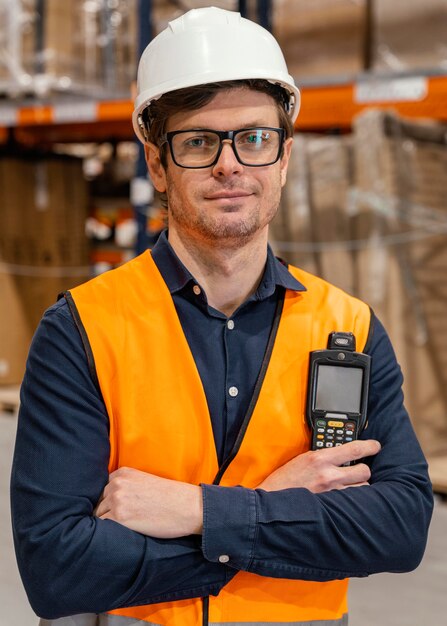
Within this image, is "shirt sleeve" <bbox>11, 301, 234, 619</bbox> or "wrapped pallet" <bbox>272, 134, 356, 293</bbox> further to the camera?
"wrapped pallet" <bbox>272, 134, 356, 293</bbox>

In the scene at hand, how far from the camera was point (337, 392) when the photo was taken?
5.08 feet

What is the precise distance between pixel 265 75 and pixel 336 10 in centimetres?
361

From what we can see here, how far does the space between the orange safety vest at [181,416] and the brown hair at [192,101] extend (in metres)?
0.27

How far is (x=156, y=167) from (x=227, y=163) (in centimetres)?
21

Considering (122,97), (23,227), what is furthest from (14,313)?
(122,97)

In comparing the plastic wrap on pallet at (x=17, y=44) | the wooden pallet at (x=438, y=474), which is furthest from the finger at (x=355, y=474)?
the plastic wrap on pallet at (x=17, y=44)

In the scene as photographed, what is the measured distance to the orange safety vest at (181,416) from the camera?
1484 mm

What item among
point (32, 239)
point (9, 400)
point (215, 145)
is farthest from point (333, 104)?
point (215, 145)

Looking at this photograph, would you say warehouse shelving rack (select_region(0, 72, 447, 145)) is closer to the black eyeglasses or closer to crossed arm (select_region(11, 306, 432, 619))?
the black eyeglasses

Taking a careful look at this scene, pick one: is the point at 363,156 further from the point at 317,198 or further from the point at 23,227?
the point at 23,227

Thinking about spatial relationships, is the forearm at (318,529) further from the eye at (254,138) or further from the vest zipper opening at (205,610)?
the eye at (254,138)

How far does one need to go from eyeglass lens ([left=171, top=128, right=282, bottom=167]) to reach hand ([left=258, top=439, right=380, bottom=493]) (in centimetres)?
51

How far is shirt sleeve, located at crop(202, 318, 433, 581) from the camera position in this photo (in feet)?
4.64

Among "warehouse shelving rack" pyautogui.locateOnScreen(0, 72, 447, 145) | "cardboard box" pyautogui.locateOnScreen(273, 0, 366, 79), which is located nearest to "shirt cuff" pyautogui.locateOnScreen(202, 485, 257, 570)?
"warehouse shelving rack" pyautogui.locateOnScreen(0, 72, 447, 145)
